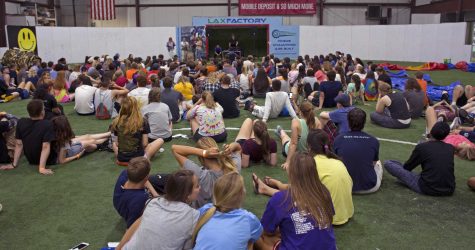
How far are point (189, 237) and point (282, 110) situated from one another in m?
7.65

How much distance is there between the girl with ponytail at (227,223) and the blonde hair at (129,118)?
11.6ft

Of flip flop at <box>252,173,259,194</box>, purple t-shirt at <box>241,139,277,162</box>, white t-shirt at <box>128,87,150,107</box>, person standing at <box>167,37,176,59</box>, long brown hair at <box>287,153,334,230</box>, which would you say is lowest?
flip flop at <box>252,173,259,194</box>

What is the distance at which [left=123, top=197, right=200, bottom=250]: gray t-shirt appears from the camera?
3.50 m

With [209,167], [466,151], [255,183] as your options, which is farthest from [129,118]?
[466,151]

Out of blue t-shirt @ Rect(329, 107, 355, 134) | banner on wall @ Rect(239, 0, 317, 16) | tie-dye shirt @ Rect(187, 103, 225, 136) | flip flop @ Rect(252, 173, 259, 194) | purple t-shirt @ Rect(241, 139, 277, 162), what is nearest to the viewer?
flip flop @ Rect(252, 173, 259, 194)

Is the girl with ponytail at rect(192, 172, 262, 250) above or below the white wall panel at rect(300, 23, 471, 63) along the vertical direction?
below

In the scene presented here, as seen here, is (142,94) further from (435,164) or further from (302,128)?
(435,164)

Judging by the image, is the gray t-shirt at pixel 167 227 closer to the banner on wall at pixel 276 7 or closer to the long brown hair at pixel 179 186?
the long brown hair at pixel 179 186

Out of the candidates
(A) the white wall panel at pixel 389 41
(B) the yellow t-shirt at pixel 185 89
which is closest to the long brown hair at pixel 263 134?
(B) the yellow t-shirt at pixel 185 89

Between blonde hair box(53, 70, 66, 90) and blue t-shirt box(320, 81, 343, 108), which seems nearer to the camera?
blue t-shirt box(320, 81, 343, 108)

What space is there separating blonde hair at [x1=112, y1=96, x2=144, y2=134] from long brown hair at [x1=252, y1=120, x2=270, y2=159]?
1.79m

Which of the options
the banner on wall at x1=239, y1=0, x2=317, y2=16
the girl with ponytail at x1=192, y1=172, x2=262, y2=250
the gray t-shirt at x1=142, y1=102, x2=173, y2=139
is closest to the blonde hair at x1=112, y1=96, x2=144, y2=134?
the gray t-shirt at x1=142, y1=102, x2=173, y2=139

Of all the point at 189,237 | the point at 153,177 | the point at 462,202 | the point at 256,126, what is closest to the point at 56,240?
the point at 153,177

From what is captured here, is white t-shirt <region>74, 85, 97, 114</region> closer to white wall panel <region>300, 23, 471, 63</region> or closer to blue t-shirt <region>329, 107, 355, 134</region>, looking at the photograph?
blue t-shirt <region>329, 107, 355, 134</region>
